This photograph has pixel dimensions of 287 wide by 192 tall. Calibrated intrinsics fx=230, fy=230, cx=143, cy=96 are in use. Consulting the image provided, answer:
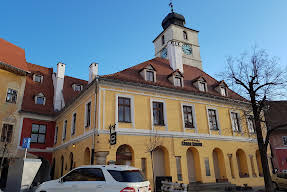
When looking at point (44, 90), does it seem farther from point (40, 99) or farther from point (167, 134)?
point (167, 134)

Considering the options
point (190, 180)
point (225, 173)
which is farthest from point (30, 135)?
point (225, 173)

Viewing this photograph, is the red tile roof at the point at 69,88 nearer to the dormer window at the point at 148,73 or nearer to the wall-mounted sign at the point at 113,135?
the dormer window at the point at 148,73

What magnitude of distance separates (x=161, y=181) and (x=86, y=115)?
7643 millimetres

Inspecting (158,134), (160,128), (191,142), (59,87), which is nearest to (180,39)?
(59,87)

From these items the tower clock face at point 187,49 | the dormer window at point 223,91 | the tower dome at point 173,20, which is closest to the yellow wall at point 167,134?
the dormer window at point 223,91

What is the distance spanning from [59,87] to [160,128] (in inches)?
605

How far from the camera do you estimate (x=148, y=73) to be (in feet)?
66.0

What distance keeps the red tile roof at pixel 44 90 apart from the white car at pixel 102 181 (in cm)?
1615

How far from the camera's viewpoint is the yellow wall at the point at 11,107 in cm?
2258

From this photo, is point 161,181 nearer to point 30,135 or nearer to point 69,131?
point 69,131

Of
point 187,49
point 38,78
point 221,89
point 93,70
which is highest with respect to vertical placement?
point 187,49

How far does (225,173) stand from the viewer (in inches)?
763

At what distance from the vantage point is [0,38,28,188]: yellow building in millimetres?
22297

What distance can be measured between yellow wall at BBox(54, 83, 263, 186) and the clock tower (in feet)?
47.9
